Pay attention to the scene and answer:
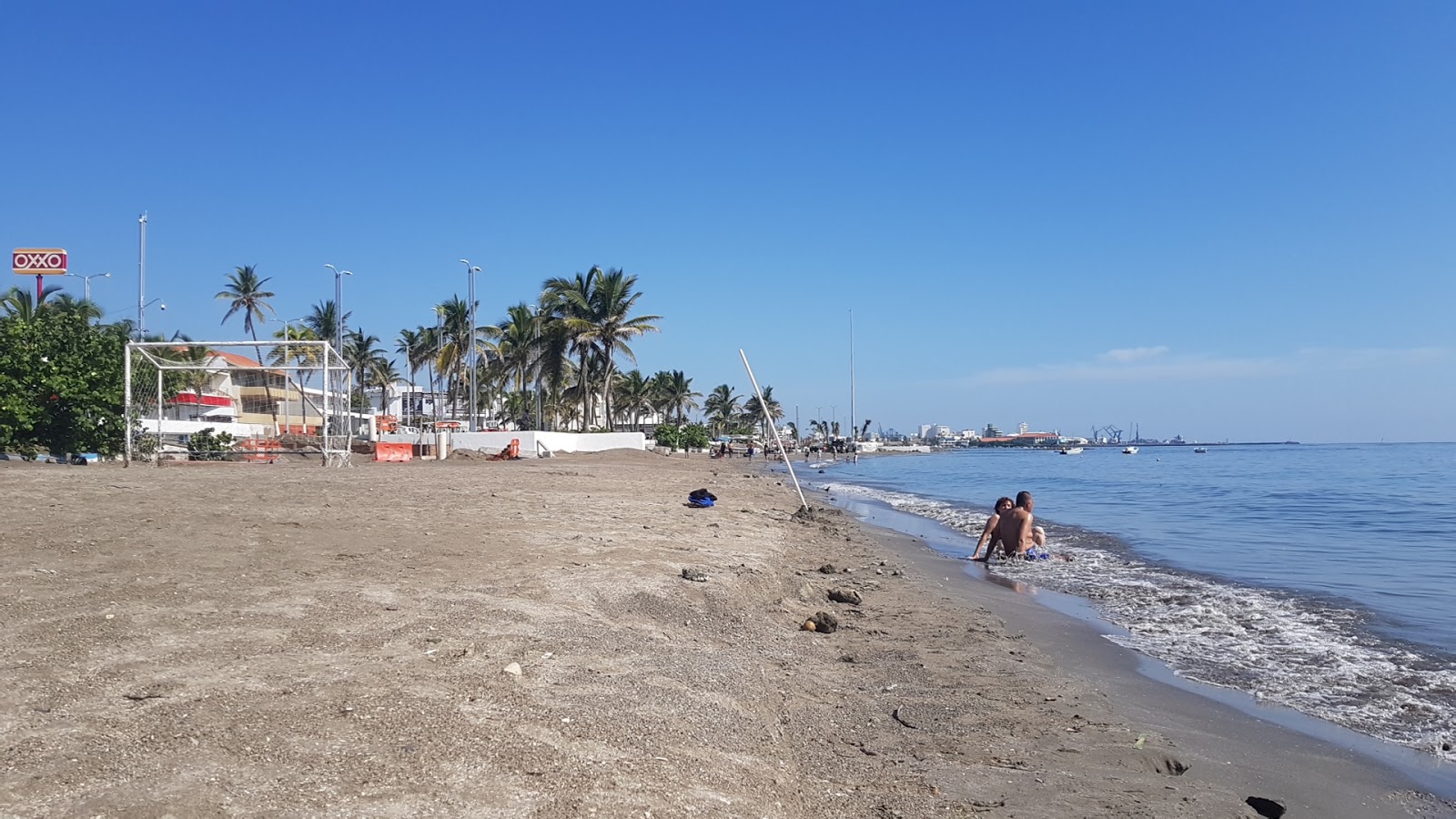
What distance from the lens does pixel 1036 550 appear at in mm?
14992

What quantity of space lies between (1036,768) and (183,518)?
27.9 feet

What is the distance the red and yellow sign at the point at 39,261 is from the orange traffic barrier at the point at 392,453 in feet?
91.5

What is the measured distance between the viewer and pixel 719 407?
13038 cm

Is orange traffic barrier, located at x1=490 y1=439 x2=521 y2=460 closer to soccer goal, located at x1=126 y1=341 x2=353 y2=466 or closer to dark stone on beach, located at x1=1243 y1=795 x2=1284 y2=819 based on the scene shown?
soccer goal, located at x1=126 y1=341 x2=353 y2=466

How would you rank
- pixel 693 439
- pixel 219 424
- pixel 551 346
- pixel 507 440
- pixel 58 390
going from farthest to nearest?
pixel 693 439 → pixel 551 346 → pixel 219 424 → pixel 507 440 → pixel 58 390

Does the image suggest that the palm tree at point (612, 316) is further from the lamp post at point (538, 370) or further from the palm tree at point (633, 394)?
the palm tree at point (633, 394)

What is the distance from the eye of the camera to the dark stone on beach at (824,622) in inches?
306

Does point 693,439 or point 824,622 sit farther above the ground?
point 693,439

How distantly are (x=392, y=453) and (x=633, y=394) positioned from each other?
2502 inches

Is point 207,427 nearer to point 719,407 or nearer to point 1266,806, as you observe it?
point 1266,806

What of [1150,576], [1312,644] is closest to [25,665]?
[1312,644]

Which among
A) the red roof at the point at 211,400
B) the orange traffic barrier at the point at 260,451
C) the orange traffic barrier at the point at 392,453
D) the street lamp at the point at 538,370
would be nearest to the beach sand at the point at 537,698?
the orange traffic barrier at the point at 260,451

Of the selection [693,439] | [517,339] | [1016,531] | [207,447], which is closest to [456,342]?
[517,339]

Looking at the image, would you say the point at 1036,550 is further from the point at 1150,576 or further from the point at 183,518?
the point at 183,518
